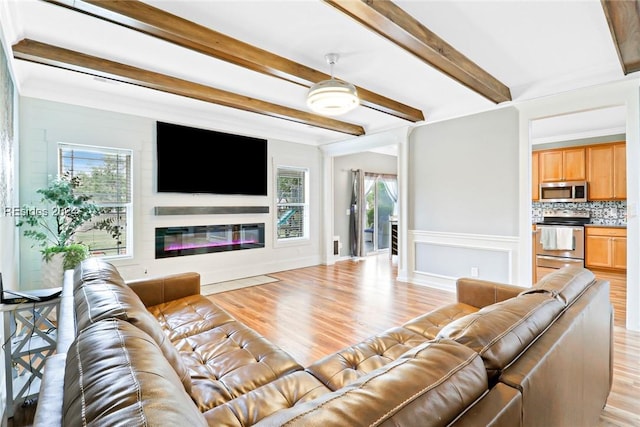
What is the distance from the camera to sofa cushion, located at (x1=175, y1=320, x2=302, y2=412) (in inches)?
54.5

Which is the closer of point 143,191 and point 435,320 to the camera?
point 435,320

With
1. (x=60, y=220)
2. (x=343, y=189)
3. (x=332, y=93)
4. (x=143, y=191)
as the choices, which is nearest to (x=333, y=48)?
(x=332, y=93)

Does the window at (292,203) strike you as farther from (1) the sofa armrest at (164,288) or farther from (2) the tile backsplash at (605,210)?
(2) the tile backsplash at (605,210)

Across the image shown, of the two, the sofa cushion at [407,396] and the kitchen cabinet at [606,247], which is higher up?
the sofa cushion at [407,396]

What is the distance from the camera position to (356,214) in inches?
290

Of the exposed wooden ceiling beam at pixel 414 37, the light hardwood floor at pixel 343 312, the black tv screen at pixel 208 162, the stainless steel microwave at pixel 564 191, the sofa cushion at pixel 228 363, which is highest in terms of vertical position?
the exposed wooden ceiling beam at pixel 414 37

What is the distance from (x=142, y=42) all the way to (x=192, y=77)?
0.77 m

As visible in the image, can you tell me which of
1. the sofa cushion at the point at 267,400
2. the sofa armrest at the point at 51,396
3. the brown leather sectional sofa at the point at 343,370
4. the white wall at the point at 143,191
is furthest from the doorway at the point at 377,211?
the sofa armrest at the point at 51,396

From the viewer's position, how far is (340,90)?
2.92 meters

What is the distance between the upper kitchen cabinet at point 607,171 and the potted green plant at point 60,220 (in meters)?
8.11

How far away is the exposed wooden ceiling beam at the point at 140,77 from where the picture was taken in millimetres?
2734

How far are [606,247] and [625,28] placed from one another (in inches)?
186

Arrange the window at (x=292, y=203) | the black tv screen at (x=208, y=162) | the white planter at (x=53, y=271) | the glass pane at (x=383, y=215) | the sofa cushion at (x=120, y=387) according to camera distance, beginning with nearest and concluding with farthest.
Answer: the sofa cushion at (x=120, y=387) → the white planter at (x=53, y=271) → the black tv screen at (x=208, y=162) → the window at (x=292, y=203) → the glass pane at (x=383, y=215)

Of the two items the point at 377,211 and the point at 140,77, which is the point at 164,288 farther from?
the point at 377,211
